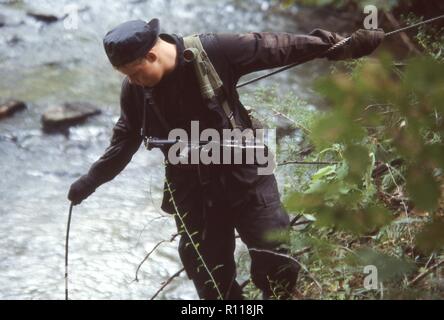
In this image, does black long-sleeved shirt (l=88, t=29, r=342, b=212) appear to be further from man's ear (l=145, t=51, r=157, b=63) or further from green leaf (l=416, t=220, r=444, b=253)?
green leaf (l=416, t=220, r=444, b=253)

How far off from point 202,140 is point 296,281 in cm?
108

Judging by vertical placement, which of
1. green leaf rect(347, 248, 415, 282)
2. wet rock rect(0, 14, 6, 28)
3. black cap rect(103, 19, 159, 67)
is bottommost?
green leaf rect(347, 248, 415, 282)

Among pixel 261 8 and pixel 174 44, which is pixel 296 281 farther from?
pixel 261 8

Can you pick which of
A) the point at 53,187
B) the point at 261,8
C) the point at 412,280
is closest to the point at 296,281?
the point at 412,280

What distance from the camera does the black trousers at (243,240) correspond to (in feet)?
10.3

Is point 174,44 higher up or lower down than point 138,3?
lower down

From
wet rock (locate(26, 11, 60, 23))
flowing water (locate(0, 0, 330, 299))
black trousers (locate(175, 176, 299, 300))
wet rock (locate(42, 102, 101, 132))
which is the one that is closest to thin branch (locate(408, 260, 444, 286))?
black trousers (locate(175, 176, 299, 300))

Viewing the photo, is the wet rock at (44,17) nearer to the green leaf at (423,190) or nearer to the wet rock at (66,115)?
the wet rock at (66,115)

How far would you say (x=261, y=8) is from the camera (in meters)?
12.1

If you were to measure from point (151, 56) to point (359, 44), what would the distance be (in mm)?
1084

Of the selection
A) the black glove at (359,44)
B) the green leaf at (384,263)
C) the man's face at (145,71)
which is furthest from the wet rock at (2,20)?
the green leaf at (384,263)

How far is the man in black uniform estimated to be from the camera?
113 inches

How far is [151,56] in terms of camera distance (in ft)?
9.25

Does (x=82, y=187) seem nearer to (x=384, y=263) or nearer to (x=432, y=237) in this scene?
(x=384, y=263)
